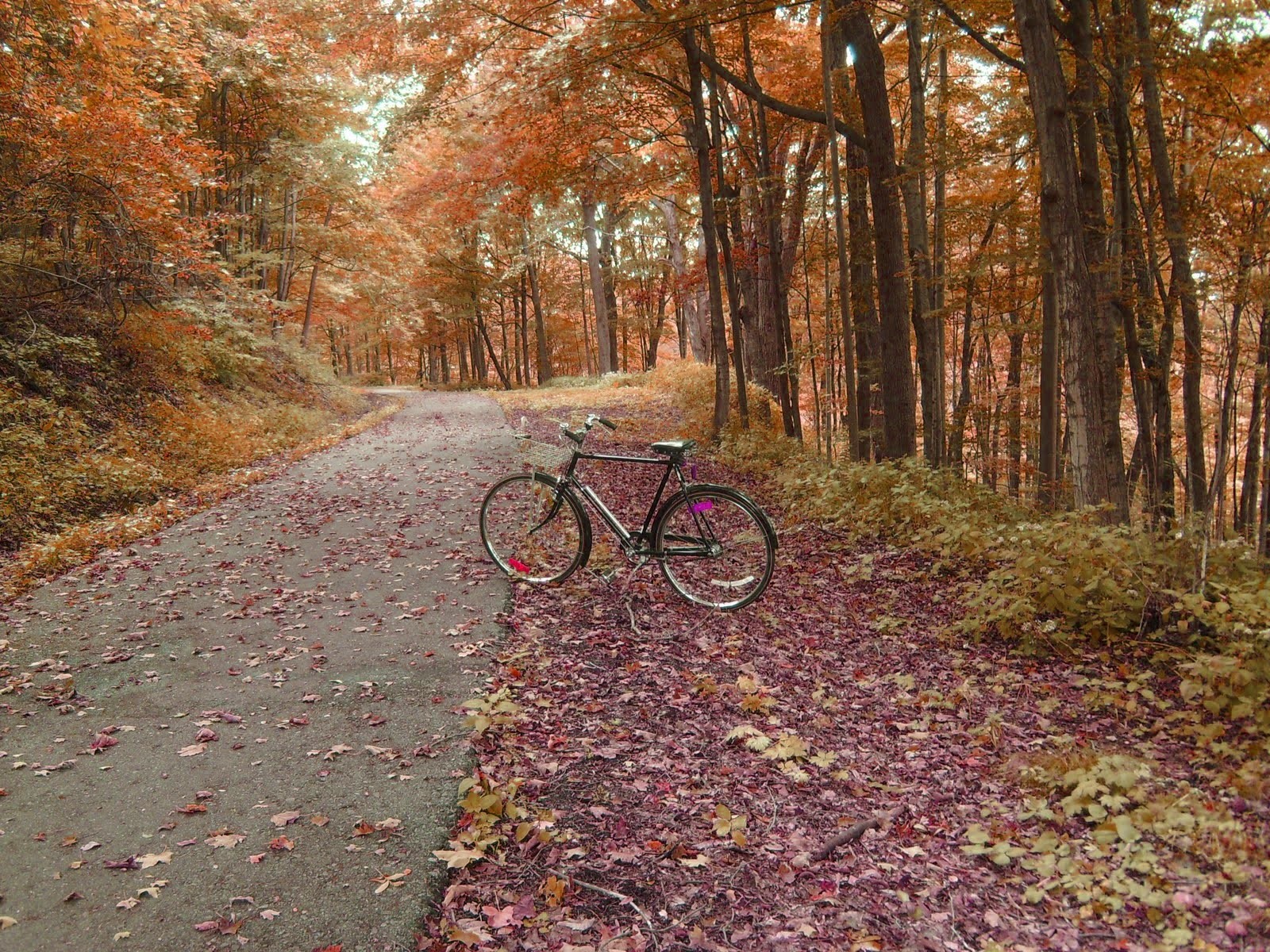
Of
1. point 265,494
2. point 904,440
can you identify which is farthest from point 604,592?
point 265,494

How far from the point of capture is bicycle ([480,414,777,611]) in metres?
5.57

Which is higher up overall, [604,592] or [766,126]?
[766,126]

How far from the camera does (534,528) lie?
20.7ft

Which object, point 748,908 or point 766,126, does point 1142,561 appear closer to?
point 748,908

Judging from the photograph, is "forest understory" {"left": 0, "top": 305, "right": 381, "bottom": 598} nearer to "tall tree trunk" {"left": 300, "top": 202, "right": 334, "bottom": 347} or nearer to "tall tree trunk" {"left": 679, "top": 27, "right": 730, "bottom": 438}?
"tall tree trunk" {"left": 679, "top": 27, "right": 730, "bottom": 438}

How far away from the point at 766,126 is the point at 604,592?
919cm

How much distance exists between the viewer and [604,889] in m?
2.81

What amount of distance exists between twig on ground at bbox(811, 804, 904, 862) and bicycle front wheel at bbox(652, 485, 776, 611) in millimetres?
2372

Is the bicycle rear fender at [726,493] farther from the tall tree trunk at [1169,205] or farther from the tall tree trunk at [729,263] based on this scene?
the tall tree trunk at [729,263]

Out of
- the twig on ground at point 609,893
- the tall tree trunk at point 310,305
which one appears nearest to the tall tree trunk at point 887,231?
the twig on ground at point 609,893

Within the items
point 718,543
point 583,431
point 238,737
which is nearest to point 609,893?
point 238,737

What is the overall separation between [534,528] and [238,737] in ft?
9.35

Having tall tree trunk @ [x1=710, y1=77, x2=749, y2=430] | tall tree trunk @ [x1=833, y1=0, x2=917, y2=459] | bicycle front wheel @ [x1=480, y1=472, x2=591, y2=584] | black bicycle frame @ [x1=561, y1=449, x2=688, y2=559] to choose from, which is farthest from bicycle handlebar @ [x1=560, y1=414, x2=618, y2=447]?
tall tree trunk @ [x1=710, y1=77, x2=749, y2=430]

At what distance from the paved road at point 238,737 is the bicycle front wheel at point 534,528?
28 centimetres
